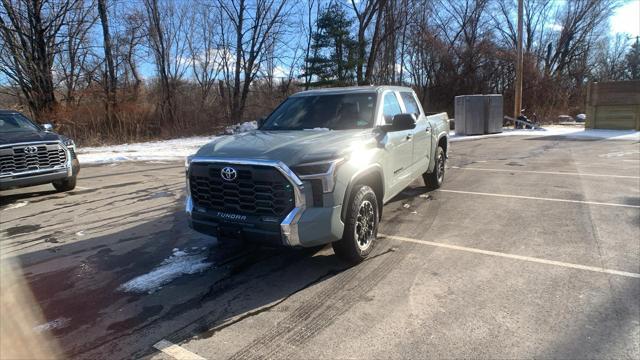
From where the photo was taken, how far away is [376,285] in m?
4.11

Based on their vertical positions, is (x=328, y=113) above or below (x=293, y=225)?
above

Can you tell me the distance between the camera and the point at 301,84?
30.9 m

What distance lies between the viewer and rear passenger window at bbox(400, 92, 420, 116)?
6859mm

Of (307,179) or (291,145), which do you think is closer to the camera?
(307,179)

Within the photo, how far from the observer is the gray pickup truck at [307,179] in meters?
3.98

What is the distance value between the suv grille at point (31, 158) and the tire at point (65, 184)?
598 mm

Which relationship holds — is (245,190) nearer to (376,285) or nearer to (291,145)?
(291,145)

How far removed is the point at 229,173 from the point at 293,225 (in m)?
0.83

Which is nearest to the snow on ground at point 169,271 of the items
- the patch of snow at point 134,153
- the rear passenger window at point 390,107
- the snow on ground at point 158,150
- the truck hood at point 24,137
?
the rear passenger window at point 390,107

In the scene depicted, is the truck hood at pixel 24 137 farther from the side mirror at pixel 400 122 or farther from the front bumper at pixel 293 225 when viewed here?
the side mirror at pixel 400 122

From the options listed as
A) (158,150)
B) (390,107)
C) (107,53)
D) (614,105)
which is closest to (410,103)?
(390,107)

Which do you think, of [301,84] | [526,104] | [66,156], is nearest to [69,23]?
[301,84]

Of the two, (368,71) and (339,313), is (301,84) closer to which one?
(368,71)

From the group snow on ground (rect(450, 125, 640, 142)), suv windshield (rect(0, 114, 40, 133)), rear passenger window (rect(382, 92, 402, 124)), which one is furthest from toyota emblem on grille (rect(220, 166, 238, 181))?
snow on ground (rect(450, 125, 640, 142))
